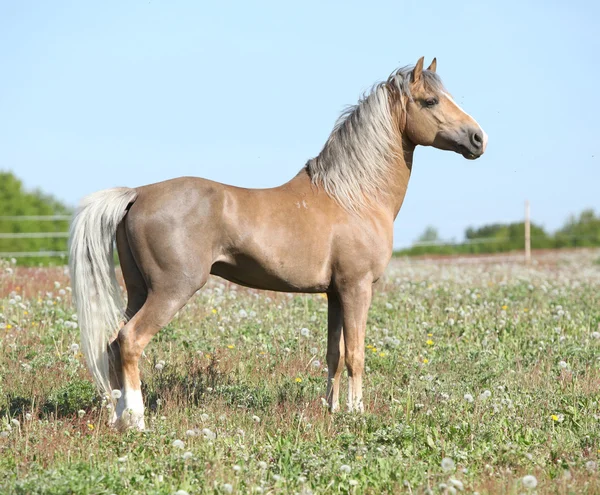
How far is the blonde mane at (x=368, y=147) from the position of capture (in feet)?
21.2

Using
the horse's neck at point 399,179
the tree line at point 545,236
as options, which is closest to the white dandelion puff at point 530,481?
the horse's neck at point 399,179

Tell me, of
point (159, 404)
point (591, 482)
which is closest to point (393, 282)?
point (159, 404)

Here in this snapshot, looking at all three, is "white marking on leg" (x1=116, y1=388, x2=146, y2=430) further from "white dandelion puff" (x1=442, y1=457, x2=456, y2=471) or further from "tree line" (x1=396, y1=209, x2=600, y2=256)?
"tree line" (x1=396, y1=209, x2=600, y2=256)

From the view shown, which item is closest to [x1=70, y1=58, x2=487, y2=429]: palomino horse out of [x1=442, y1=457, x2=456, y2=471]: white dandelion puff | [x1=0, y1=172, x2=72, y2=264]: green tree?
[x1=442, y1=457, x2=456, y2=471]: white dandelion puff

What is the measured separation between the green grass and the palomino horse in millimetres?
577

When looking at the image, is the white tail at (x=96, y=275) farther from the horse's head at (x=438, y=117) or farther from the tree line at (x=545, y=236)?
the tree line at (x=545, y=236)

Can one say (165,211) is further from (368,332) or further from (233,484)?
(368,332)

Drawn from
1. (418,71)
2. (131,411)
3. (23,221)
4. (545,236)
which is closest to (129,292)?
(131,411)

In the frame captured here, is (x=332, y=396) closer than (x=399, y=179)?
Yes

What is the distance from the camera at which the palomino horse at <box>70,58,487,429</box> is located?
218 inches

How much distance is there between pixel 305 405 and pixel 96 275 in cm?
211

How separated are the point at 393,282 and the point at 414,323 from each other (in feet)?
13.7

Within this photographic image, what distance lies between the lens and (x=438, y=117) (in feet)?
21.6

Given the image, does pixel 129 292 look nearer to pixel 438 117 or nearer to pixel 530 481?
pixel 438 117
